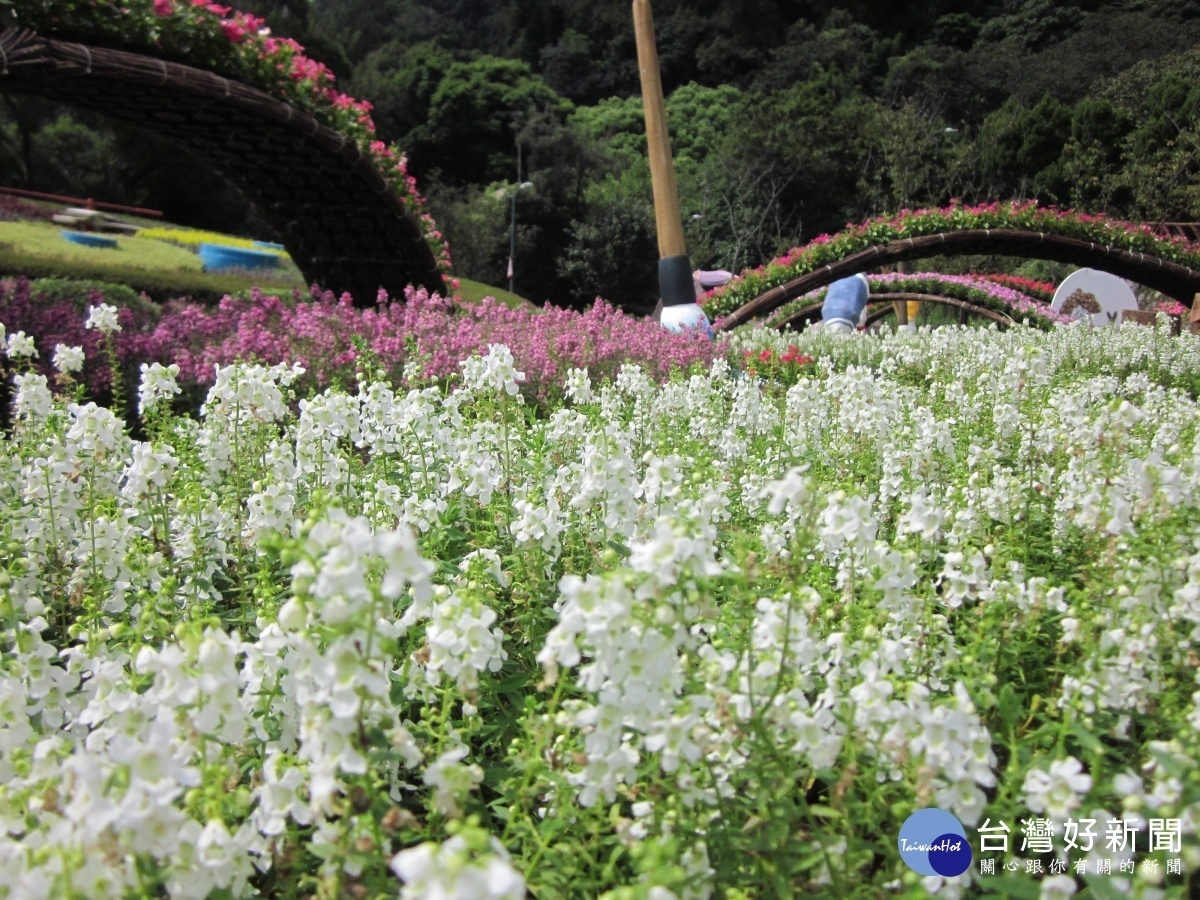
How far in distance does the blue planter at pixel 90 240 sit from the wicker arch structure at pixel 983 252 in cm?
832

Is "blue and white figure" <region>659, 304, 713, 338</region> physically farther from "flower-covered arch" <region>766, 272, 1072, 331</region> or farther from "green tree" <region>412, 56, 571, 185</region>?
"green tree" <region>412, 56, 571, 185</region>

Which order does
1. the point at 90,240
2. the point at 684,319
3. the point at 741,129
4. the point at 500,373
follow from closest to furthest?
the point at 500,373 < the point at 684,319 < the point at 90,240 < the point at 741,129

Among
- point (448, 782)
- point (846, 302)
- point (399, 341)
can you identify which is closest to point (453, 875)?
point (448, 782)

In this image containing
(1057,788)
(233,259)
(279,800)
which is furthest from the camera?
(233,259)

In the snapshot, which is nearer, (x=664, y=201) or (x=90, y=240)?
(x=664, y=201)

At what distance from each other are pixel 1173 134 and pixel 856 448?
3746 cm

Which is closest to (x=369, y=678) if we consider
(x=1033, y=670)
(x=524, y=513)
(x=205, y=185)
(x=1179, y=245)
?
(x=524, y=513)

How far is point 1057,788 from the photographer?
141 cm

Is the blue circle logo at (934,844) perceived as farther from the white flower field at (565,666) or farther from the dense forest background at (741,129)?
the dense forest background at (741,129)

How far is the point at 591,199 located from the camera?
131ft

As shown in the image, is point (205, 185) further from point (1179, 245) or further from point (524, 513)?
point (524, 513)

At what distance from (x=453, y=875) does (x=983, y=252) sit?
12718mm

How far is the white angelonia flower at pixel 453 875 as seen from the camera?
95 cm

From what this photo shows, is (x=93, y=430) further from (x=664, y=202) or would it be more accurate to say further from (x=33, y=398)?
(x=664, y=202)
